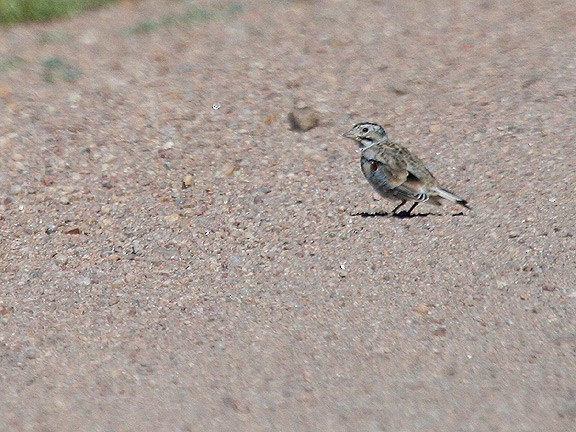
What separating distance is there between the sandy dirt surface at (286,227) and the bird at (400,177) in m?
0.17

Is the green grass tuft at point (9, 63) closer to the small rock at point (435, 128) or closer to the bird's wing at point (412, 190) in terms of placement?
the small rock at point (435, 128)

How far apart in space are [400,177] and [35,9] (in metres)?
6.90

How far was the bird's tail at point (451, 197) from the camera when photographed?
7648 mm

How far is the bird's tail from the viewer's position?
7.65m

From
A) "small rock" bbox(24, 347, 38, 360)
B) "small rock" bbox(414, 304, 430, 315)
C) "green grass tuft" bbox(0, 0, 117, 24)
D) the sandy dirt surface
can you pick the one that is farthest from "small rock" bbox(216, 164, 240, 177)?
"green grass tuft" bbox(0, 0, 117, 24)

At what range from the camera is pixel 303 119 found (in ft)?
31.4

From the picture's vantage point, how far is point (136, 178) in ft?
29.2

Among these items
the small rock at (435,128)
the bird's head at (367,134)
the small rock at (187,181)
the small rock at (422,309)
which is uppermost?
the bird's head at (367,134)

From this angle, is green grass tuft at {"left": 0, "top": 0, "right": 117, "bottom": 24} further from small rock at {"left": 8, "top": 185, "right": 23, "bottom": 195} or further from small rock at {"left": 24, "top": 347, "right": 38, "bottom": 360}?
small rock at {"left": 24, "top": 347, "right": 38, "bottom": 360}

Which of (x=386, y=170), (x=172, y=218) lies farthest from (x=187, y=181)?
(x=386, y=170)

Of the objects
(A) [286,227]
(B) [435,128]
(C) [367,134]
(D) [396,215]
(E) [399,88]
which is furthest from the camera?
(E) [399,88]

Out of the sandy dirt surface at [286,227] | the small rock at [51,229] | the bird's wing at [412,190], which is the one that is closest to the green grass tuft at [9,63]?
the sandy dirt surface at [286,227]

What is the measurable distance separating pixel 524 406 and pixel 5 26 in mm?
9300

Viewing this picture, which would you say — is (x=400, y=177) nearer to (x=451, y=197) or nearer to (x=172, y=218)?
(x=451, y=197)
